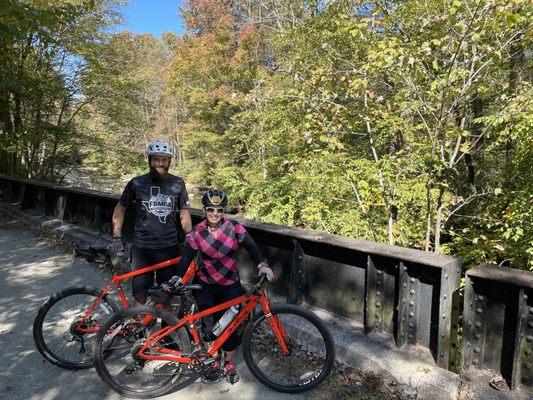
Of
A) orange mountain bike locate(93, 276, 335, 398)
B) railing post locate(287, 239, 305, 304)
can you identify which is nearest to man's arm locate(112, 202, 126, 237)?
orange mountain bike locate(93, 276, 335, 398)

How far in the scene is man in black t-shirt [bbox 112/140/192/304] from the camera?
12.5 feet

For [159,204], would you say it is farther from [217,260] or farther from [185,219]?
[217,260]

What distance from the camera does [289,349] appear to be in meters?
3.38

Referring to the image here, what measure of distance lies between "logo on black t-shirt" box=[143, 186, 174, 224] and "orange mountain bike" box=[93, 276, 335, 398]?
888mm

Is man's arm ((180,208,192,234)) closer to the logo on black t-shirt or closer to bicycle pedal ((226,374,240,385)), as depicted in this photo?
the logo on black t-shirt

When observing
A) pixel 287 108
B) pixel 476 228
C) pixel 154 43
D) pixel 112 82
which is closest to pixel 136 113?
pixel 112 82

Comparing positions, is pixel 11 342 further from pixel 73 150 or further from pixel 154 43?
pixel 154 43

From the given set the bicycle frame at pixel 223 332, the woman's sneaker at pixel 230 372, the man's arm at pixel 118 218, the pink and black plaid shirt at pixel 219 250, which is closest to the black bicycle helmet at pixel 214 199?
the pink and black plaid shirt at pixel 219 250

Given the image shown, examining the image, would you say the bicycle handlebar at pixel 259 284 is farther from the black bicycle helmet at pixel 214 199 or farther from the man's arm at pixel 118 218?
the man's arm at pixel 118 218

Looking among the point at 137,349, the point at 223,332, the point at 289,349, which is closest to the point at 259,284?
the point at 223,332

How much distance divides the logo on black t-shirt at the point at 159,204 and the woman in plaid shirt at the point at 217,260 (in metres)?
0.66

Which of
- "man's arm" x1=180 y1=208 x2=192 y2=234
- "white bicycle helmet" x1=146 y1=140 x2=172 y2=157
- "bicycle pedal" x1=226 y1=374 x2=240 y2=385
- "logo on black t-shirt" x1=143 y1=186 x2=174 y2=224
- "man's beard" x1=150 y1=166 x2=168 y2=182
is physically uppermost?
"white bicycle helmet" x1=146 y1=140 x2=172 y2=157

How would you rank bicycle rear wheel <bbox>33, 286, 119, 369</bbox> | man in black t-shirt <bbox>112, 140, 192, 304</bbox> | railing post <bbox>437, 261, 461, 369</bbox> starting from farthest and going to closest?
man in black t-shirt <bbox>112, 140, 192, 304</bbox> → bicycle rear wheel <bbox>33, 286, 119, 369</bbox> → railing post <bbox>437, 261, 461, 369</bbox>

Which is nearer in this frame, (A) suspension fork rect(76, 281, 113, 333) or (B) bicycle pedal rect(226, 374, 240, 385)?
(B) bicycle pedal rect(226, 374, 240, 385)
